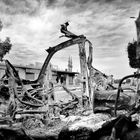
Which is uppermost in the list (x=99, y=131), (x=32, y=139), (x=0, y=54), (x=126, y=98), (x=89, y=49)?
(x=0, y=54)

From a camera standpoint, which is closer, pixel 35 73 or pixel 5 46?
pixel 5 46

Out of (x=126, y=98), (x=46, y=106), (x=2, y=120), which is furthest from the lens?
(x=46, y=106)

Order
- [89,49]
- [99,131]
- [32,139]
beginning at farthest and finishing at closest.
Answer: [89,49] < [32,139] < [99,131]

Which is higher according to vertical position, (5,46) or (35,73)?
(5,46)

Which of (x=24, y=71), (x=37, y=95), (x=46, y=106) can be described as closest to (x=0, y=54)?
(x=24, y=71)

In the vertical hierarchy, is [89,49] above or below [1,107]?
above

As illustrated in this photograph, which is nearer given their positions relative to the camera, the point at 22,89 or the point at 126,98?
the point at 126,98

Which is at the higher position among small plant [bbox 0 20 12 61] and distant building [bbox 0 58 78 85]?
small plant [bbox 0 20 12 61]

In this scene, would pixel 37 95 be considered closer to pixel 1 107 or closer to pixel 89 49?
pixel 1 107

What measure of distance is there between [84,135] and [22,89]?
4.87 metres

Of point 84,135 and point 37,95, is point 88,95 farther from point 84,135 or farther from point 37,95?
point 84,135

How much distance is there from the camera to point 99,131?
2.51 meters

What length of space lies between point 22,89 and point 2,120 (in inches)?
124

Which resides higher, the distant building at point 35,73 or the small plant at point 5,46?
the small plant at point 5,46
